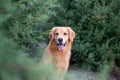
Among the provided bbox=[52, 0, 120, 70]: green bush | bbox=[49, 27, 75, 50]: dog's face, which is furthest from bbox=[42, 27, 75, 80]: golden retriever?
bbox=[52, 0, 120, 70]: green bush

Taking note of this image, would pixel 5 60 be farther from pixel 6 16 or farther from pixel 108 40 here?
pixel 108 40

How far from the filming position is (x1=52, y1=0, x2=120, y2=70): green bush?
345 inches

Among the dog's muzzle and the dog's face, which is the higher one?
the dog's face

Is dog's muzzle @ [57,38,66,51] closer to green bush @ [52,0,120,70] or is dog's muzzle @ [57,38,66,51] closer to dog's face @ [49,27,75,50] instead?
dog's face @ [49,27,75,50]

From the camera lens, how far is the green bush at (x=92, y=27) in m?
8.77

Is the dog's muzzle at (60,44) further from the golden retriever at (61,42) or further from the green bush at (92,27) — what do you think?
the green bush at (92,27)

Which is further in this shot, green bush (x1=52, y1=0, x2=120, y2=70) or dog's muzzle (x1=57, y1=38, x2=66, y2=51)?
Result: green bush (x1=52, y1=0, x2=120, y2=70)

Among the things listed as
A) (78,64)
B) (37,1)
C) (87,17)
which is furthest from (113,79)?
(37,1)

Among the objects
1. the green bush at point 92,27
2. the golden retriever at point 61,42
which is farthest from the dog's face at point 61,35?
the green bush at point 92,27

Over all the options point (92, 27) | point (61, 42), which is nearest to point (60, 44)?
point (61, 42)

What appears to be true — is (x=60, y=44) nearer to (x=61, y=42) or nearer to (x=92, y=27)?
(x=61, y=42)

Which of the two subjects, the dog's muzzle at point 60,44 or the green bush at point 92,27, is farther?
the green bush at point 92,27

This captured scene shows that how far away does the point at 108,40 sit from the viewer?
8.84m

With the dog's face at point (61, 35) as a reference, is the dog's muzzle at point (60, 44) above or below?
below
